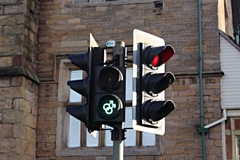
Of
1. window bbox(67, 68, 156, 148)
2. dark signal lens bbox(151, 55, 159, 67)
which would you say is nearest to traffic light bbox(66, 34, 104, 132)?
dark signal lens bbox(151, 55, 159, 67)

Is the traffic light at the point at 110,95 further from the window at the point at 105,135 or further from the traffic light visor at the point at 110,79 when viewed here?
the window at the point at 105,135

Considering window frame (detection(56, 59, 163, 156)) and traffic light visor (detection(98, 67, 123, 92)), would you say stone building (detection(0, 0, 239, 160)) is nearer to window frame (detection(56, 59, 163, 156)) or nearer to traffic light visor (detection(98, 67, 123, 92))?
window frame (detection(56, 59, 163, 156))

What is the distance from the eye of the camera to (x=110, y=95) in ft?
14.5

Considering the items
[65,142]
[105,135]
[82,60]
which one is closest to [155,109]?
[82,60]

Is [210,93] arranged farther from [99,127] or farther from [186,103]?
[99,127]

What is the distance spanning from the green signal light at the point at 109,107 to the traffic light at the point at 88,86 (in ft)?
0.31

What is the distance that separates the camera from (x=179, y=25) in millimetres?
8883

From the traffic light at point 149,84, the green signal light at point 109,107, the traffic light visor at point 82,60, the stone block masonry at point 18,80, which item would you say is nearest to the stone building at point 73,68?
the stone block masonry at point 18,80

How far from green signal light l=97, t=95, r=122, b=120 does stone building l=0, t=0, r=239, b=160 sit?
4.15 m

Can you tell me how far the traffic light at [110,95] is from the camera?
4.37 metres

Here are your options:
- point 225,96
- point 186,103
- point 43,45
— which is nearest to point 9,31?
point 43,45

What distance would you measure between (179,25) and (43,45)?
2.58 m

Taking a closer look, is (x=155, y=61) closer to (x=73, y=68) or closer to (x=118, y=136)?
(x=118, y=136)

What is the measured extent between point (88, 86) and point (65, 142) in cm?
461
